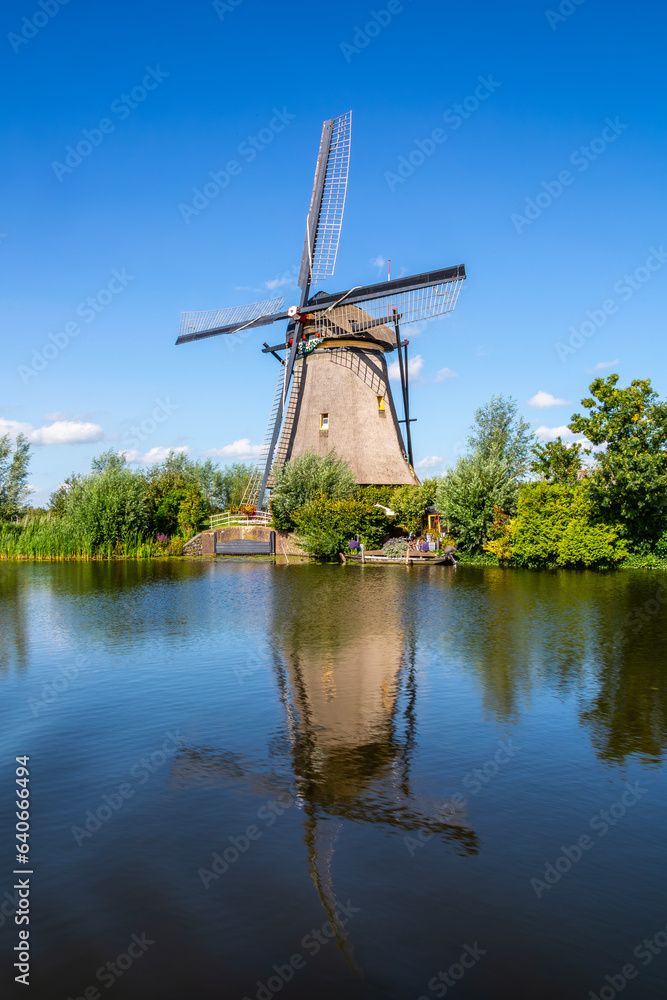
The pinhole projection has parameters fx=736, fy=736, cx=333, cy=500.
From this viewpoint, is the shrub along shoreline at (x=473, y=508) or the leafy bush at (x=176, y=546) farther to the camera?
the leafy bush at (x=176, y=546)

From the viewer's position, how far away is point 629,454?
1275 inches

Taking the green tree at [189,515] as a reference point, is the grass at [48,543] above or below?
below

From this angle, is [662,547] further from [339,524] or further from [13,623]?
[13,623]

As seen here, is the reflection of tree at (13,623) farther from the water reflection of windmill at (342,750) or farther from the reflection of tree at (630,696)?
the reflection of tree at (630,696)

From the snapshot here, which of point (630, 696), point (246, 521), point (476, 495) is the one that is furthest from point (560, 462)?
point (630, 696)

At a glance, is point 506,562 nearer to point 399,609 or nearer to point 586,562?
point 586,562

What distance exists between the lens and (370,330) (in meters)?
42.7

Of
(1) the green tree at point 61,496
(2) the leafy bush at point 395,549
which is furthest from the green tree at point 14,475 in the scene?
(2) the leafy bush at point 395,549

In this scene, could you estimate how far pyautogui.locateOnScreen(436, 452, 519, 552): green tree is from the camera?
1460 inches

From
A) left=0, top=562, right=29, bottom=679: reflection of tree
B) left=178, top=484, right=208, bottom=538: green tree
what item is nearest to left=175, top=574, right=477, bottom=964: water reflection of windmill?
left=0, top=562, right=29, bottom=679: reflection of tree

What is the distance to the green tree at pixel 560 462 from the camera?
38438 mm

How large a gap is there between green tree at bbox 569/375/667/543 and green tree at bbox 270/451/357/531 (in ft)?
41.3

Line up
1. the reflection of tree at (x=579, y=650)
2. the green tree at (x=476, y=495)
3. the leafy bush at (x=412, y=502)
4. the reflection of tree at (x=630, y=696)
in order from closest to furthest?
the reflection of tree at (x=630, y=696) < the reflection of tree at (x=579, y=650) < the green tree at (x=476, y=495) < the leafy bush at (x=412, y=502)

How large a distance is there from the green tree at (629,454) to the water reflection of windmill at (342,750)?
64.7ft
